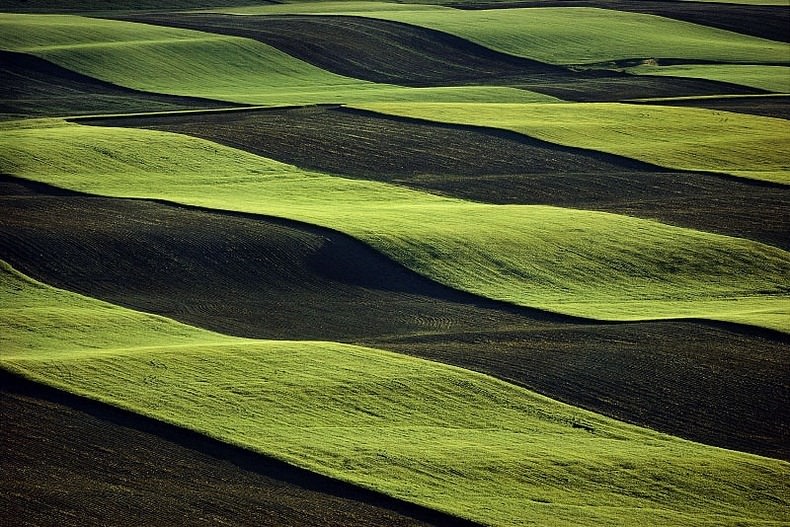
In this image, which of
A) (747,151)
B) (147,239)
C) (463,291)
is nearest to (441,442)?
(463,291)

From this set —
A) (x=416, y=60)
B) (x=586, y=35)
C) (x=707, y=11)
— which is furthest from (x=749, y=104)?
(x=707, y=11)

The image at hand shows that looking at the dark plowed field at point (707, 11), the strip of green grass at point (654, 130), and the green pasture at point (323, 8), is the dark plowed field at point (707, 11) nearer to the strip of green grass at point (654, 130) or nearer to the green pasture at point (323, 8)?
the green pasture at point (323, 8)

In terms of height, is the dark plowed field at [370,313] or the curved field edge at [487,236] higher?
the curved field edge at [487,236]

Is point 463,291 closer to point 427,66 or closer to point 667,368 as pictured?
point 667,368

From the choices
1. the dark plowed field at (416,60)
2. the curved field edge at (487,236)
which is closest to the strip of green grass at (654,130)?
the dark plowed field at (416,60)

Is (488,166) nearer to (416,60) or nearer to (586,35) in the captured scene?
(416,60)

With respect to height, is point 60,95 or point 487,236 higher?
point 60,95
